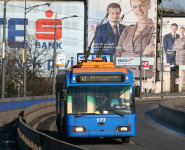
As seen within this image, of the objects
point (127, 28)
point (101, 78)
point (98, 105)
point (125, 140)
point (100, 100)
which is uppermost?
point (127, 28)

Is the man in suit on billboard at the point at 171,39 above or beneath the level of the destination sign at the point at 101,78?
above

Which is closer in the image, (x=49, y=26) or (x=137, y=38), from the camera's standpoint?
(x=49, y=26)

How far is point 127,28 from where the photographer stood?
364 ft

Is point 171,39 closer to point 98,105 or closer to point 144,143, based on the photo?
point 144,143

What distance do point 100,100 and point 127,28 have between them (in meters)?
94.9

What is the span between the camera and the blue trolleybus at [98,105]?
1670 cm

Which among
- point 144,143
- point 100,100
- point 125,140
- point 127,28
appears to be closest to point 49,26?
point 127,28

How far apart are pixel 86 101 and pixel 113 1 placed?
Result: 93.6 meters

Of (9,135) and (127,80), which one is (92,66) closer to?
(127,80)

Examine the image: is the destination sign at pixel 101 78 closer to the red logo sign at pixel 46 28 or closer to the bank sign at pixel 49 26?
the bank sign at pixel 49 26

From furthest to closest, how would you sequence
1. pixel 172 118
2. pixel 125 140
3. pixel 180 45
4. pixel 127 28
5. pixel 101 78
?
pixel 180 45 → pixel 127 28 → pixel 172 118 → pixel 125 140 → pixel 101 78

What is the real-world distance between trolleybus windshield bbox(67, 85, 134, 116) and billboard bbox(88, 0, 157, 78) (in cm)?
9056

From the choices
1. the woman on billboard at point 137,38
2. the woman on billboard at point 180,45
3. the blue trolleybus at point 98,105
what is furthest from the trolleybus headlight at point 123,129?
the woman on billboard at point 180,45

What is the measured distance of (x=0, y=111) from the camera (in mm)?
41438
